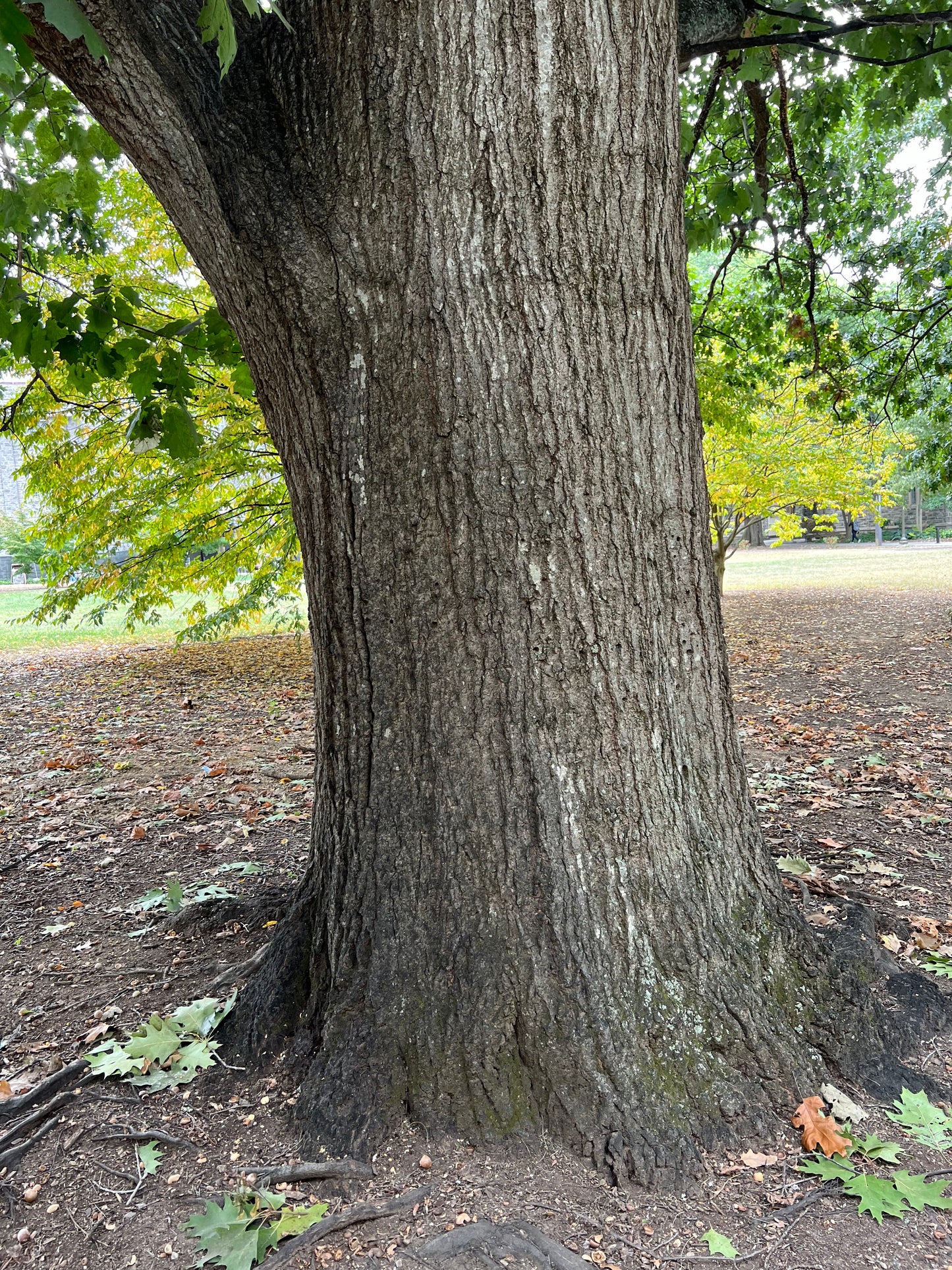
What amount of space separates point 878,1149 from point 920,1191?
12 cm

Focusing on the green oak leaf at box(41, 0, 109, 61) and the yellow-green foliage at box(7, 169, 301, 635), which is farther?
the yellow-green foliage at box(7, 169, 301, 635)

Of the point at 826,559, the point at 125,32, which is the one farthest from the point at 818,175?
the point at 826,559

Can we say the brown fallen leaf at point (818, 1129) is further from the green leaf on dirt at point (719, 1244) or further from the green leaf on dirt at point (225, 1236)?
the green leaf on dirt at point (225, 1236)

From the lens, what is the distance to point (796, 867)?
3.54m

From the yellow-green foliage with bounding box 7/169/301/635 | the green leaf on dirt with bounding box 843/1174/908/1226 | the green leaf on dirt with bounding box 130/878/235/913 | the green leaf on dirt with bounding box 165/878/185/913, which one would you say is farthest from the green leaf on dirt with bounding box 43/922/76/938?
the yellow-green foliage with bounding box 7/169/301/635

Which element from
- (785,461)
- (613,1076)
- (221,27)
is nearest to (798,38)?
(221,27)

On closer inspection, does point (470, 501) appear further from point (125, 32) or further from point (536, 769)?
point (125, 32)

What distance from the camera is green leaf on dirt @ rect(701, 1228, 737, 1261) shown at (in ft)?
6.00

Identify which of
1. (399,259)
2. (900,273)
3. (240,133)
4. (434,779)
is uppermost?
(900,273)

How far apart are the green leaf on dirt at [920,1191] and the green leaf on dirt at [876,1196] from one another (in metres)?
0.02

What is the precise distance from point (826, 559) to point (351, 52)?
33.8m

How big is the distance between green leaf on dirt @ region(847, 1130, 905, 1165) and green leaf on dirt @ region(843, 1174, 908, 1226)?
6 cm

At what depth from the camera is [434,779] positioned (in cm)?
219

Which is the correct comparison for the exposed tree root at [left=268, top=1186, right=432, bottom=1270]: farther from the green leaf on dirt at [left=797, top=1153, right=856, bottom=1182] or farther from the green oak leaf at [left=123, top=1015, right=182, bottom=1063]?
the green leaf on dirt at [left=797, top=1153, right=856, bottom=1182]
